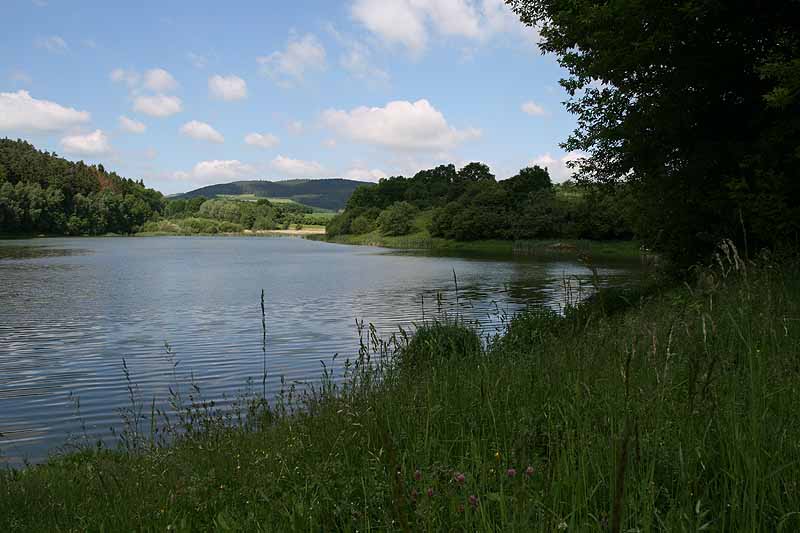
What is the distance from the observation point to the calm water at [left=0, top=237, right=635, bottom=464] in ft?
44.0

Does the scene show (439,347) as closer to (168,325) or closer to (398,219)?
(168,325)

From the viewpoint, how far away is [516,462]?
3.05 m

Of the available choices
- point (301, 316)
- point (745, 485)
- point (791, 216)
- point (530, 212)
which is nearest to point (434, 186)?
point (530, 212)

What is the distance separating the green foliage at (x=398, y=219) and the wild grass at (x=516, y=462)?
136m

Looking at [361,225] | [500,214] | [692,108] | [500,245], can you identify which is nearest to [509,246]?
[500,245]

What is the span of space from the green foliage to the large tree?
396 feet

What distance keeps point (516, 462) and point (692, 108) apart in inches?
666

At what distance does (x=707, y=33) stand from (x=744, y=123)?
10.8 feet

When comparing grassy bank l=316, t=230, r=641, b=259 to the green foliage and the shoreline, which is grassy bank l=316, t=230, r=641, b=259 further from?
the green foliage

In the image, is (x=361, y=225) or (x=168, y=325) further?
(x=361, y=225)

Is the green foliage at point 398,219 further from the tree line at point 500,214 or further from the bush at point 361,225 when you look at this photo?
the bush at point 361,225

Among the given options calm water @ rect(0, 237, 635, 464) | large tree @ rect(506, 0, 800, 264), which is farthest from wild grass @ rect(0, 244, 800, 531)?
large tree @ rect(506, 0, 800, 264)

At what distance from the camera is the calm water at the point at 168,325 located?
44.0ft

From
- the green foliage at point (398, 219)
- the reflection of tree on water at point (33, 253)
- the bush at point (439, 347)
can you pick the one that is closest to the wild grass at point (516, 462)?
the bush at point (439, 347)
